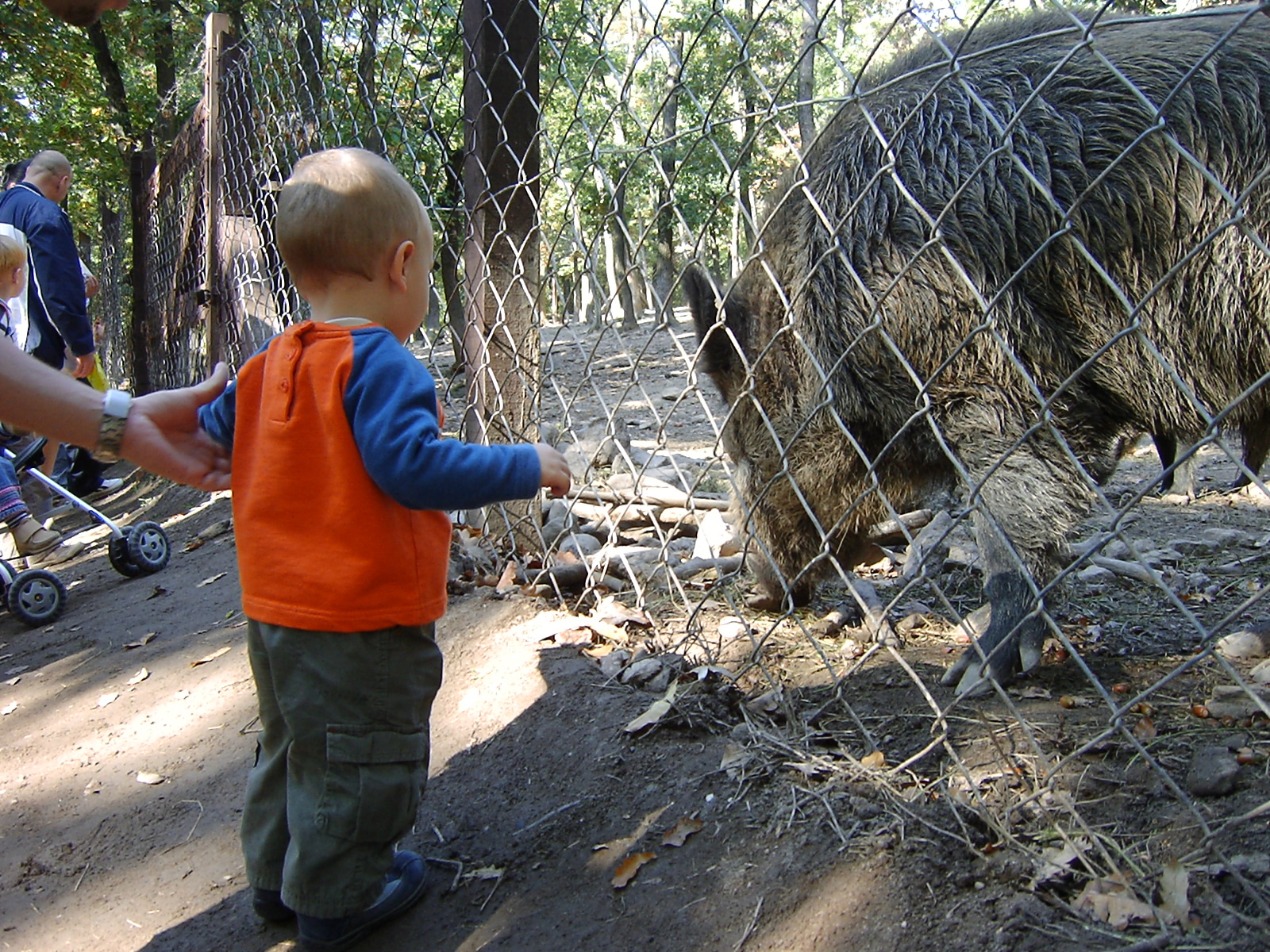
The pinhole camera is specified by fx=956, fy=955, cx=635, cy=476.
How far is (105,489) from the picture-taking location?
915cm

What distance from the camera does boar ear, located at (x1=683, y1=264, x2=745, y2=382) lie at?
9.85 ft

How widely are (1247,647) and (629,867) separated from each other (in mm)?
2048

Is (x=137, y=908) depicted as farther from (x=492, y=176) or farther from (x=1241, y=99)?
(x=1241, y=99)

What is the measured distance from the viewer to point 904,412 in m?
2.94

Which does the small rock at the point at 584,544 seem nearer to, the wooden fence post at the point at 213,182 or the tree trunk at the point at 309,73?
the tree trunk at the point at 309,73

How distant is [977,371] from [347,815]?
6.85 ft

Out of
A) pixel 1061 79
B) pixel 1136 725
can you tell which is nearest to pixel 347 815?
pixel 1136 725

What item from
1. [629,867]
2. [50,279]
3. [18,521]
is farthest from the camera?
[50,279]

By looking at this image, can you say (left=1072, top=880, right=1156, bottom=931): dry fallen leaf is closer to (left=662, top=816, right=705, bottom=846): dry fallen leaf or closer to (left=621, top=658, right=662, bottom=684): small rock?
(left=662, top=816, right=705, bottom=846): dry fallen leaf

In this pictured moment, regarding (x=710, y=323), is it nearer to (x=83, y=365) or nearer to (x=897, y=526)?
(x=897, y=526)

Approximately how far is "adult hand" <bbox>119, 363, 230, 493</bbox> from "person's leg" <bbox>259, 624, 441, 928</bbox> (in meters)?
0.35

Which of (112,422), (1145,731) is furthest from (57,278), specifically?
(1145,731)

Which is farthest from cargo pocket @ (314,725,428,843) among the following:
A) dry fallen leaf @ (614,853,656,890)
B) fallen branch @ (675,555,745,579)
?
fallen branch @ (675,555,745,579)

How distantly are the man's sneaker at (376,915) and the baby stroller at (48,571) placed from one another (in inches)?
136
